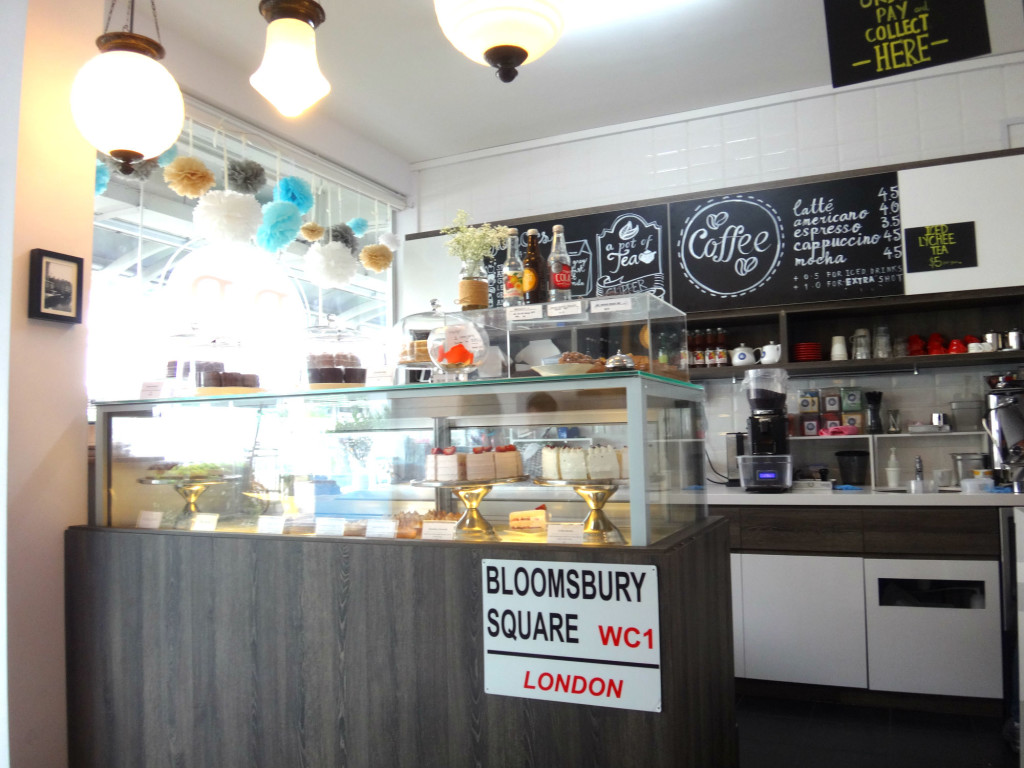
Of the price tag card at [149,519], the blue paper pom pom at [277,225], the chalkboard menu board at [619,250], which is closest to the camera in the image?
the price tag card at [149,519]

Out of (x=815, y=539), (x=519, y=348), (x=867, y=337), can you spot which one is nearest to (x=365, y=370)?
(x=519, y=348)

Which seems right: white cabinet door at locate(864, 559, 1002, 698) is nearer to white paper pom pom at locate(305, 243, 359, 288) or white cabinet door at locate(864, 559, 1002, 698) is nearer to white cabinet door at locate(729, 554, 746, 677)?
white cabinet door at locate(729, 554, 746, 677)

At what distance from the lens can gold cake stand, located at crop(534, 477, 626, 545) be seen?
1957 mm

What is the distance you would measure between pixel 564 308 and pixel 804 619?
2.39m

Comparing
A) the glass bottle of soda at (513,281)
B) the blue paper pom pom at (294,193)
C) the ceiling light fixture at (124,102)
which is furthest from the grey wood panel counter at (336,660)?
the blue paper pom pom at (294,193)

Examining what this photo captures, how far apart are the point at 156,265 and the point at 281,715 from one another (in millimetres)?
3491

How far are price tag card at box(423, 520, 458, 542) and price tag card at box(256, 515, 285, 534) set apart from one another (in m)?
0.50

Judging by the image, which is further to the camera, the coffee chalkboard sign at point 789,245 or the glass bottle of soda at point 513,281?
the coffee chalkboard sign at point 789,245

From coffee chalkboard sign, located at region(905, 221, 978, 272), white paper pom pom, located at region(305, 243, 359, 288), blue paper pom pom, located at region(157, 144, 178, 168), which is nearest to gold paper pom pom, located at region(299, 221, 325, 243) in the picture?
white paper pom pom, located at region(305, 243, 359, 288)

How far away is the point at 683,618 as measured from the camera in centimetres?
189

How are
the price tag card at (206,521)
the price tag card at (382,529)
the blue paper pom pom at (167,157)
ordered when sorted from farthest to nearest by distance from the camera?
the blue paper pom pom at (167,157) < the price tag card at (206,521) < the price tag card at (382,529)

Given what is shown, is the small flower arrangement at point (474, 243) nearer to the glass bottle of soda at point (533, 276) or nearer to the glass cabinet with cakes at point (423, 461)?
the glass bottle of soda at point (533, 276)

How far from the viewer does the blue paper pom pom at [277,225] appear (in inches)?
145

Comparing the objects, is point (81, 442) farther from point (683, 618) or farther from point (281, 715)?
point (683, 618)
